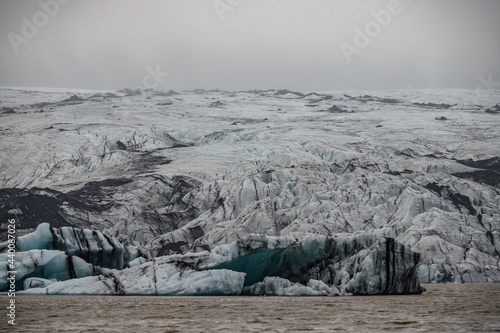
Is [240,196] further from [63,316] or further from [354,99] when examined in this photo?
[354,99]

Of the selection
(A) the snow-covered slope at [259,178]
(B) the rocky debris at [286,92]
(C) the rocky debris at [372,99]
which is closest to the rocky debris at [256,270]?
(A) the snow-covered slope at [259,178]

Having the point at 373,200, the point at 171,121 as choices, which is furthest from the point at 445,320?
the point at 171,121

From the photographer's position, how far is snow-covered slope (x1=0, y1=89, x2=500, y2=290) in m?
47.8

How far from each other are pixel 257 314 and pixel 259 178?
35.9 m

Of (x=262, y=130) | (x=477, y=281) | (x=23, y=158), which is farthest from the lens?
(x=262, y=130)

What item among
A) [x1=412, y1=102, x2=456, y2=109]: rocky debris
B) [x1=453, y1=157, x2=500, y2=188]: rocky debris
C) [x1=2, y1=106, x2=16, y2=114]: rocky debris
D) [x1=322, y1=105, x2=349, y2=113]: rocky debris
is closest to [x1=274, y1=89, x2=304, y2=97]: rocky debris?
[x1=322, y1=105, x2=349, y2=113]: rocky debris

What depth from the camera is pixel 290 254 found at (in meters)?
32.2

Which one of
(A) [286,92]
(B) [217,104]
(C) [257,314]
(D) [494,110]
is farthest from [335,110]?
(C) [257,314]

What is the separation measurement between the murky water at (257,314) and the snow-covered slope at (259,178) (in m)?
5.24

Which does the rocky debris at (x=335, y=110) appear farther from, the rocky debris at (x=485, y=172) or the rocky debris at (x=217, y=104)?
the rocky debris at (x=485, y=172)

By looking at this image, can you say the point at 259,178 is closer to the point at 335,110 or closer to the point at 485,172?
the point at 485,172

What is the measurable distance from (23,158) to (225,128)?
27458 millimetres

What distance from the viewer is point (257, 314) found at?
75.2 ft

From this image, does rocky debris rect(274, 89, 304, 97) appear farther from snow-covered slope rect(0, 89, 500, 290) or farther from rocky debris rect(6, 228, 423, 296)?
rocky debris rect(6, 228, 423, 296)
